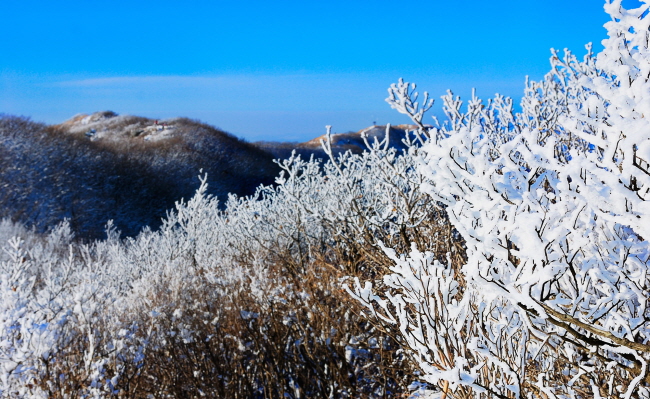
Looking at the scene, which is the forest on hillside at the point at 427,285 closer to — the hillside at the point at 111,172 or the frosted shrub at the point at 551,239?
the frosted shrub at the point at 551,239

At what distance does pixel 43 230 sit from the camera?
71.6ft

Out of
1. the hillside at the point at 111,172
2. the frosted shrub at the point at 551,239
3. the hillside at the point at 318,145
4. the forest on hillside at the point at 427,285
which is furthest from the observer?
the hillside at the point at 318,145

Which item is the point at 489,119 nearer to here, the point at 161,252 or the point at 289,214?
the point at 289,214

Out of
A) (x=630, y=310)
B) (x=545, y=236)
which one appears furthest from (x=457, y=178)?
(x=630, y=310)

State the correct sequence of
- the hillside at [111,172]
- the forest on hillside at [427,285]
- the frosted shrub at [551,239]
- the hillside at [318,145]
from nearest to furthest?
→ the frosted shrub at [551,239] < the forest on hillside at [427,285] < the hillside at [111,172] < the hillside at [318,145]

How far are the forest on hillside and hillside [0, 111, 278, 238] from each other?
49.4 ft

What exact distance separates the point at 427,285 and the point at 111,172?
28.1 meters

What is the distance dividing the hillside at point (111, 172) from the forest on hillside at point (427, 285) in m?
15.1

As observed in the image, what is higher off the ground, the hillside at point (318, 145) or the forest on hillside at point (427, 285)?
the hillside at point (318, 145)

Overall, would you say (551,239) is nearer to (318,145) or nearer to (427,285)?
(427,285)

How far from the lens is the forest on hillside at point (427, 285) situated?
134 centimetres

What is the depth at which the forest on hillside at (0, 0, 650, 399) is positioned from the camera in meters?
1.34

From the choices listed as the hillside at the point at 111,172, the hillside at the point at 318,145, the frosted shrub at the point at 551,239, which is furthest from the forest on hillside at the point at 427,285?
the hillside at the point at 318,145

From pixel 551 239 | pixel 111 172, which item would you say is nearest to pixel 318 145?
pixel 111 172
